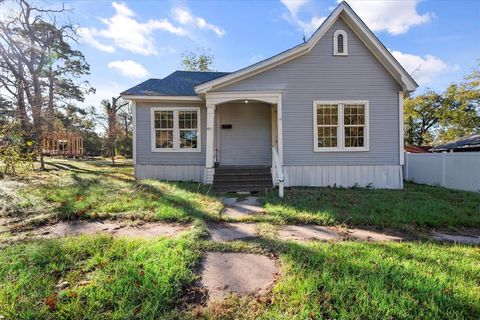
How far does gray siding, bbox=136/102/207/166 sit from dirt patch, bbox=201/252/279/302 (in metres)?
7.03

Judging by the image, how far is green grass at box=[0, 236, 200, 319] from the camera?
236 centimetres

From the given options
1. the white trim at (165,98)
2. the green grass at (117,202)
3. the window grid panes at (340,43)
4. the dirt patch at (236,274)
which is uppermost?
the window grid panes at (340,43)

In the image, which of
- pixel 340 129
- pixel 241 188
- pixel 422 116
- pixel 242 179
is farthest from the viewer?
pixel 422 116

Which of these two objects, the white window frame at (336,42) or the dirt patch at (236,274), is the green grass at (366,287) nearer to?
the dirt patch at (236,274)

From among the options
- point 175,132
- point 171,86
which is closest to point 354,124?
point 175,132

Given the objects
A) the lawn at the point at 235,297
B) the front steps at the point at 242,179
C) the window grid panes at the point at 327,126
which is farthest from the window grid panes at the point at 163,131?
the window grid panes at the point at 327,126

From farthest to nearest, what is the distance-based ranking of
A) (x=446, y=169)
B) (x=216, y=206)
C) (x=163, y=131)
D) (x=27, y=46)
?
1. (x=27, y=46)
2. (x=163, y=131)
3. (x=446, y=169)
4. (x=216, y=206)

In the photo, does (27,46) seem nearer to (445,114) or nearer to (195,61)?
(195,61)

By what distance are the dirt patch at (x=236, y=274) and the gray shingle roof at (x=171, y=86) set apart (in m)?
7.92

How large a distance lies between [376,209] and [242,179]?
4302 millimetres

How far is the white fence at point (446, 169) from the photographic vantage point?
9234 millimetres

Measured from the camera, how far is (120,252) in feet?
11.4

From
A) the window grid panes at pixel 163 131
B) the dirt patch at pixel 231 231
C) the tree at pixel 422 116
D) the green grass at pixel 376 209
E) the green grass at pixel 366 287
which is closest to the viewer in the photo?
the green grass at pixel 366 287

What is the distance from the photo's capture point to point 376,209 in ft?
20.3
